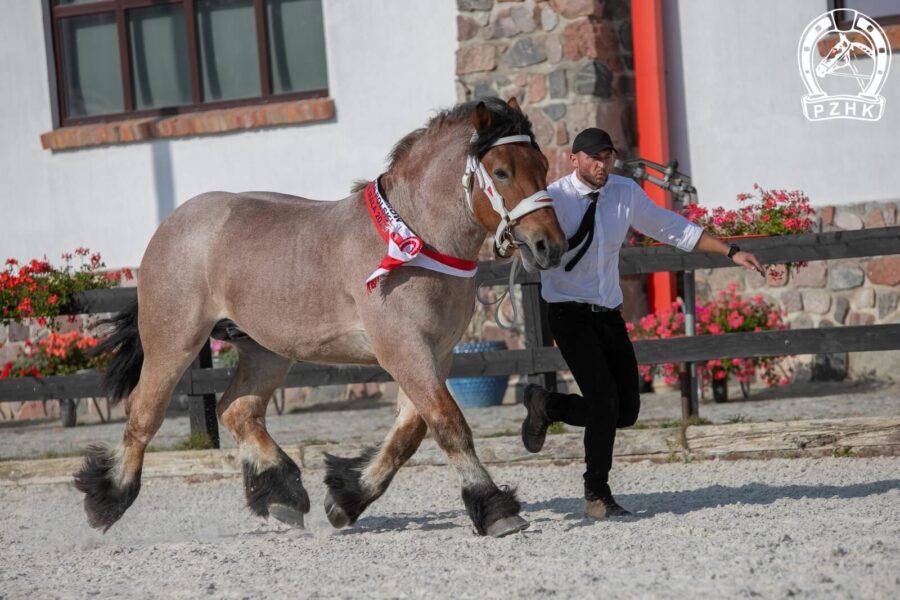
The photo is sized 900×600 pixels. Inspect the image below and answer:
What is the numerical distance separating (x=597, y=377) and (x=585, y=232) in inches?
24.6

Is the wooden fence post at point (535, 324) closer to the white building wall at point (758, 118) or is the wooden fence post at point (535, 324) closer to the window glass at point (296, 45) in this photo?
the white building wall at point (758, 118)

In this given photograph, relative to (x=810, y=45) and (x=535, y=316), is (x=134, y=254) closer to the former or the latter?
(x=535, y=316)

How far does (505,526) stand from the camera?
16.8 ft

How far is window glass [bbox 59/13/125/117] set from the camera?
11.8 meters

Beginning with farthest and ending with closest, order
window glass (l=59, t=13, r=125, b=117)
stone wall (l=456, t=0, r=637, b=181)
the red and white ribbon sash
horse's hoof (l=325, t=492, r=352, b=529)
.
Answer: window glass (l=59, t=13, r=125, b=117) < stone wall (l=456, t=0, r=637, b=181) < horse's hoof (l=325, t=492, r=352, b=529) < the red and white ribbon sash

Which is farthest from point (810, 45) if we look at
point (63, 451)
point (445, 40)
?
point (63, 451)

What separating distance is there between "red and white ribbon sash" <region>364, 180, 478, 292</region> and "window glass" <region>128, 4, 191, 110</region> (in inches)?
264

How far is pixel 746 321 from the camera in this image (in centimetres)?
932

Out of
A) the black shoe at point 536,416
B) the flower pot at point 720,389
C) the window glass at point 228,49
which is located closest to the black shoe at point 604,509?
the black shoe at point 536,416

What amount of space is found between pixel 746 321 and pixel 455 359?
2.67 meters

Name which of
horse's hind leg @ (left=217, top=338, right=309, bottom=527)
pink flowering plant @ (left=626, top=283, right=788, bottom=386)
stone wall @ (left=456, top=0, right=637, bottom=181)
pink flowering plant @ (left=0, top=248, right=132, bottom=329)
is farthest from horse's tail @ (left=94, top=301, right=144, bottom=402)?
stone wall @ (left=456, top=0, right=637, bottom=181)

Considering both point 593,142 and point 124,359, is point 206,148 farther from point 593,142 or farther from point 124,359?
point 593,142

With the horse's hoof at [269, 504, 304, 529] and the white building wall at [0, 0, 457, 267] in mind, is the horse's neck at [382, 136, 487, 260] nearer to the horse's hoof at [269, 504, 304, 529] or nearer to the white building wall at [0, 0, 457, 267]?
the horse's hoof at [269, 504, 304, 529]

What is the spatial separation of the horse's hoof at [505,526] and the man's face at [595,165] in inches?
57.4
